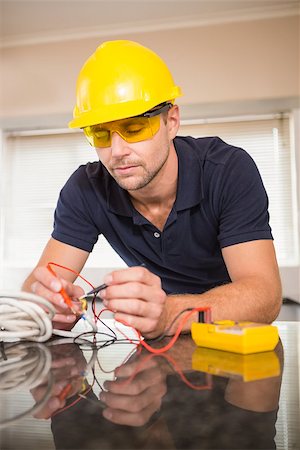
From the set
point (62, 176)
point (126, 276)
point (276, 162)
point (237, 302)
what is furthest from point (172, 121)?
point (62, 176)

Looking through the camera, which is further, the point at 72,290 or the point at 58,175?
the point at 58,175

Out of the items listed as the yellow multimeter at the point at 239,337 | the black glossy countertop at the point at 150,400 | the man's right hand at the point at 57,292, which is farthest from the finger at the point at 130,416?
the man's right hand at the point at 57,292

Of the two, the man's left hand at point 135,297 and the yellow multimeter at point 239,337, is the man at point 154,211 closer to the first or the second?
the man's left hand at point 135,297

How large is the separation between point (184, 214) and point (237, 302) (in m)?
0.49

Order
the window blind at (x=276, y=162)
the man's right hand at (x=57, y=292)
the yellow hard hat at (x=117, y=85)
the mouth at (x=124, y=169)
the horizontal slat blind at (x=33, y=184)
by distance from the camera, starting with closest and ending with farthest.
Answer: the man's right hand at (x=57, y=292) → the yellow hard hat at (x=117, y=85) → the mouth at (x=124, y=169) → the window blind at (x=276, y=162) → the horizontal slat blind at (x=33, y=184)

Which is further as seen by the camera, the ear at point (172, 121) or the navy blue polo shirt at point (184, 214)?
the ear at point (172, 121)

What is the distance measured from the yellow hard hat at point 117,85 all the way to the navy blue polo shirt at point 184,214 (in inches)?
12.0

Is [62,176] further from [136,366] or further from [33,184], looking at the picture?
[136,366]

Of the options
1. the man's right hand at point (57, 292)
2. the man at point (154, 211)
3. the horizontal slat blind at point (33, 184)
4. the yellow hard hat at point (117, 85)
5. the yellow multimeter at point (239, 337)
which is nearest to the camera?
the yellow multimeter at point (239, 337)

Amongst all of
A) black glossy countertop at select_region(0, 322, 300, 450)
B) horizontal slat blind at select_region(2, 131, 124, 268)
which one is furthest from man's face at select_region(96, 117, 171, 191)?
horizontal slat blind at select_region(2, 131, 124, 268)

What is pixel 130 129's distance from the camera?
1.30m

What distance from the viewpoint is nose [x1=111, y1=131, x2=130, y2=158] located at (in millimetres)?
1288

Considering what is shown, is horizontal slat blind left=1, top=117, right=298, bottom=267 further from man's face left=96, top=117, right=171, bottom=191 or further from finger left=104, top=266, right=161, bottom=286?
finger left=104, top=266, right=161, bottom=286

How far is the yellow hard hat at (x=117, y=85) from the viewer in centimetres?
123
